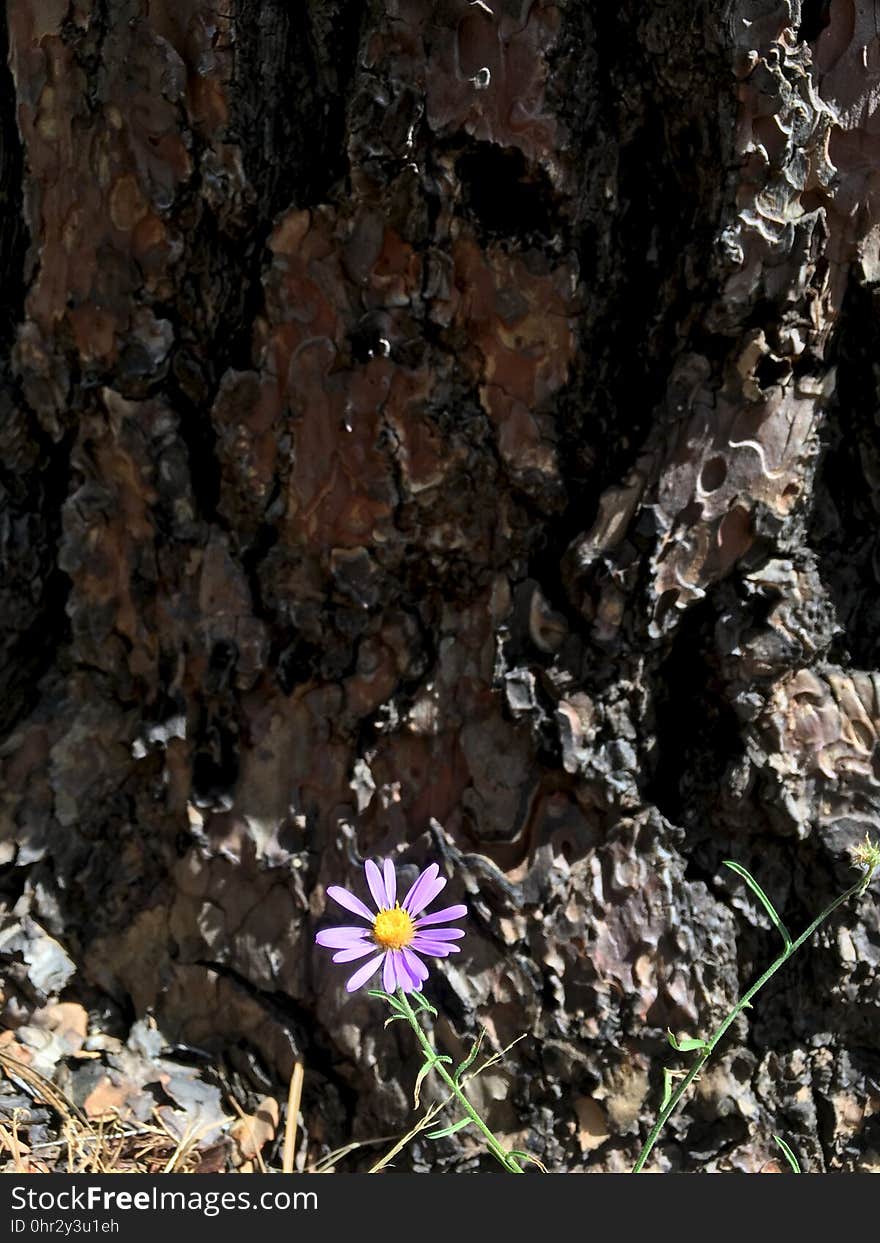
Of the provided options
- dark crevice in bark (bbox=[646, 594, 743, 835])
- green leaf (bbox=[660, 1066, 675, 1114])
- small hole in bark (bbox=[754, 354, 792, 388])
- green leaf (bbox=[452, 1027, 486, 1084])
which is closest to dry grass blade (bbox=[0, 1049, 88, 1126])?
green leaf (bbox=[452, 1027, 486, 1084])

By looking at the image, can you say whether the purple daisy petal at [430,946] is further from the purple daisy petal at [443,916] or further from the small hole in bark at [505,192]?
the small hole in bark at [505,192]

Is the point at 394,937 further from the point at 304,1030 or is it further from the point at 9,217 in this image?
the point at 9,217

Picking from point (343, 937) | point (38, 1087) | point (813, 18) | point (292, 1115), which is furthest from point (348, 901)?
point (813, 18)

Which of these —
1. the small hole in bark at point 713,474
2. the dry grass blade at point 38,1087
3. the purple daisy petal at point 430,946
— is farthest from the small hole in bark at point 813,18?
the dry grass blade at point 38,1087

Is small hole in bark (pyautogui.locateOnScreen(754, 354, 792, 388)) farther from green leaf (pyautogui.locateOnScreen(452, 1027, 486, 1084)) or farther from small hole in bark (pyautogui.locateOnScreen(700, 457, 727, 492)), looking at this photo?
green leaf (pyautogui.locateOnScreen(452, 1027, 486, 1084))

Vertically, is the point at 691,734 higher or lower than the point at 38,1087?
higher

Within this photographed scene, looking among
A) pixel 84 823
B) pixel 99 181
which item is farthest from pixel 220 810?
pixel 99 181
